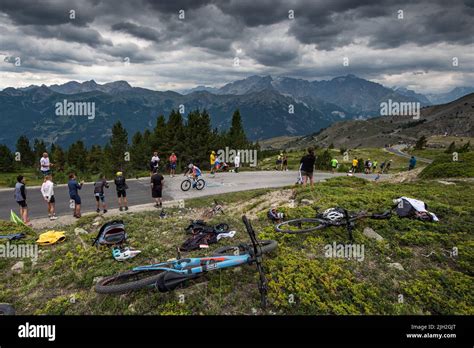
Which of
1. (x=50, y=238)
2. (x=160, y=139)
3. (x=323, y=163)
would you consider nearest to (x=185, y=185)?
(x=50, y=238)

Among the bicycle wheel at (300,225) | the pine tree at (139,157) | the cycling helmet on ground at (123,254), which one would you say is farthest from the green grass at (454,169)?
the pine tree at (139,157)

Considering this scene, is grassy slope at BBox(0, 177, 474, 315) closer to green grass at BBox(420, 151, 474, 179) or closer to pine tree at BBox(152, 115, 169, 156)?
green grass at BBox(420, 151, 474, 179)

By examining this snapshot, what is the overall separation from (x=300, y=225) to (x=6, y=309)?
27.2 ft

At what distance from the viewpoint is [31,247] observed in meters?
9.30

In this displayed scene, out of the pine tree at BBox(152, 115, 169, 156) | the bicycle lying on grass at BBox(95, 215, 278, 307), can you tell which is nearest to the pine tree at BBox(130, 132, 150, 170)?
the pine tree at BBox(152, 115, 169, 156)

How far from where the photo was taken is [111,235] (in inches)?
358

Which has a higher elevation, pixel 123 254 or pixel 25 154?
pixel 25 154

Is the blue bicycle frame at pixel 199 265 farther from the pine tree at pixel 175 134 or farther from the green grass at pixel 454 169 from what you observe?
the pine tree at pixel 175 134

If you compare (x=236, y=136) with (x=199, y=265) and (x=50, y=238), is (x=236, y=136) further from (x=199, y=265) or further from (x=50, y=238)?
(x=199, y=265)

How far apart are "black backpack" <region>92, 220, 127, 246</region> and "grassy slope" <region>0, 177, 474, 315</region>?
0.38 m

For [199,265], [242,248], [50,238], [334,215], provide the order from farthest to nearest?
[50,238]
[334,215]
[242,248]
[199,265]

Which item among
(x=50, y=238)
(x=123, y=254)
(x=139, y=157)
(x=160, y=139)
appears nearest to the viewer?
(x=123, y=254)
